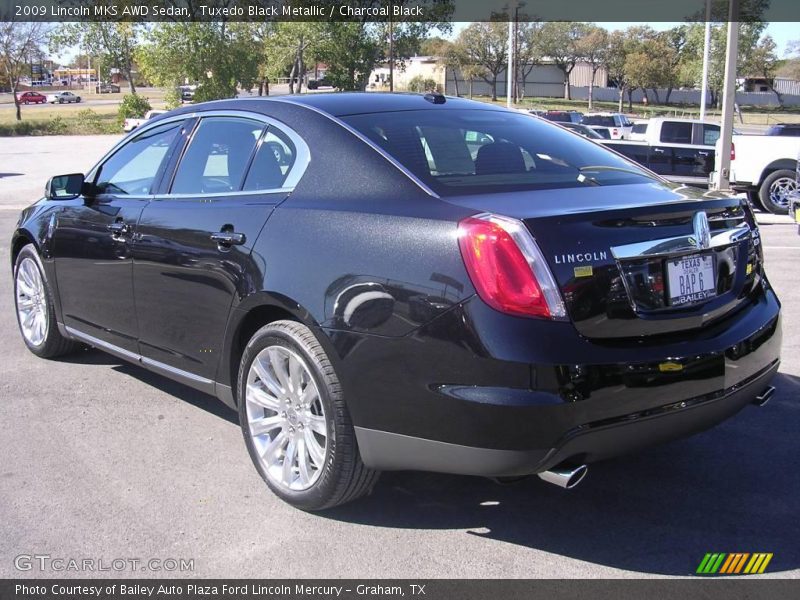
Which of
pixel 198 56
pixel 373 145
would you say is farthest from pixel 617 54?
pixel 373 145

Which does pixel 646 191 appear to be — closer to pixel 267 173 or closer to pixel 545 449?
pixel 545 449

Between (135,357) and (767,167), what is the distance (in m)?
13.2

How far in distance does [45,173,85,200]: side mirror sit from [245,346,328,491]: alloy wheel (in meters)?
2.13

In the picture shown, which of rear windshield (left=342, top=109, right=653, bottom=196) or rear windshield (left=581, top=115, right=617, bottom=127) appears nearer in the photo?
rear windshield (left=342, top=109, right=653, bottom=196)

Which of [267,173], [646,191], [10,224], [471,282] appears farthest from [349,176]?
[10,224]

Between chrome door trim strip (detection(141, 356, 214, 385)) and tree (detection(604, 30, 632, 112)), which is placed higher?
tree (detection(604, 30, 632, 112))

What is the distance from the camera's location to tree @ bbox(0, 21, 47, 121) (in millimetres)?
53906

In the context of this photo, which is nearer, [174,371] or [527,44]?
[174,371]

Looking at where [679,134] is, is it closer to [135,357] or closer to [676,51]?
[135,357]

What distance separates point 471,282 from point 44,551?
6.59 ft

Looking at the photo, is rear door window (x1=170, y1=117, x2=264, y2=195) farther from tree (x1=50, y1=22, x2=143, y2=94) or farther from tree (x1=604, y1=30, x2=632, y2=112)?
tree (x1=604, y1=30, x2=632, y2=112)

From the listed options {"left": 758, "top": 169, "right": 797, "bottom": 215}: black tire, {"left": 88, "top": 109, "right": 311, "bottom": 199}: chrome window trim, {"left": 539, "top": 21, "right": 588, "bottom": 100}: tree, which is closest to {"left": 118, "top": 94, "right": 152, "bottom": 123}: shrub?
{"left": 758, "top": 169, "right": 797, "bottom": 215}: black tire

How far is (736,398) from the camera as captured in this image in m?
3.39

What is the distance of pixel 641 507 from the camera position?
3.65 metres
